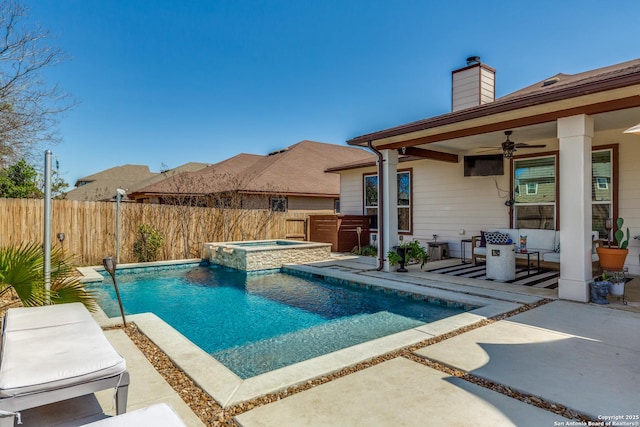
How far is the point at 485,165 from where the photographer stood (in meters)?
9.02

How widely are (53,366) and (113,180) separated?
101 ft

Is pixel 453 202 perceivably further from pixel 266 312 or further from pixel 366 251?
pixel 266 312

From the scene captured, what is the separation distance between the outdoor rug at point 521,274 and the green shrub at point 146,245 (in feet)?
25.3

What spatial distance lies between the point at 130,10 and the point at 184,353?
384 inches

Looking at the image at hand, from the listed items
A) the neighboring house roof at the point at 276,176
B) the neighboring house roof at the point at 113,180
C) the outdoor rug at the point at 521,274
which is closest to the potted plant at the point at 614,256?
the outdoor rug at the point at 521,274

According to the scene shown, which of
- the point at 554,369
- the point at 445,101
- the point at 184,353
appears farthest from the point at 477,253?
the point at 445,101

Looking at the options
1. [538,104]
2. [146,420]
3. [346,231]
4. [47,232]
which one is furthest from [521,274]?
[47,232]

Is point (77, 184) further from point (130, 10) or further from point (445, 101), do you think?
point (445, 101)

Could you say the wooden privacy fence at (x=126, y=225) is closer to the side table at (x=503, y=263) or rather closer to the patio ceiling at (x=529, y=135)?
the patio ceiling at (x=529, y=135)

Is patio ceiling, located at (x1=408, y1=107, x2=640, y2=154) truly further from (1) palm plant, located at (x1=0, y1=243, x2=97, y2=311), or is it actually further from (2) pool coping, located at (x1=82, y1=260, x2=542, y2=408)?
(1) palm plant, located at (x1=0, y1=243, x2=97, y2=311)

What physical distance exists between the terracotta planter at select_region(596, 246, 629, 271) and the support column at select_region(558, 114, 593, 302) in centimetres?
55

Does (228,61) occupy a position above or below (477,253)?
above

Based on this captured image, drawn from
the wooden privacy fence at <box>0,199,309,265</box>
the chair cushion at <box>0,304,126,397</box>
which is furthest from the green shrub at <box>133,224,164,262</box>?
the chair cushion at <box>0,304,126,397</box>

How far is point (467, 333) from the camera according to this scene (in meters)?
3.91
